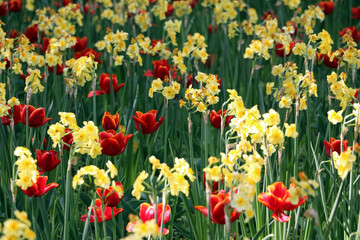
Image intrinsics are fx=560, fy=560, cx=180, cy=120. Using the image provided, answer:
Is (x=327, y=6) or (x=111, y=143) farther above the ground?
(x=327, y=6)

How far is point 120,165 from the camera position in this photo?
96.5 inches

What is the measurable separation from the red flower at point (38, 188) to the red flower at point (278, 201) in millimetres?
661

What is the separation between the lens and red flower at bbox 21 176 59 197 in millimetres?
1753

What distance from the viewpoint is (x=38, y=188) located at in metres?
1.78

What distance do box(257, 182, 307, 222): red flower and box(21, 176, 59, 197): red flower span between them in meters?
0.66

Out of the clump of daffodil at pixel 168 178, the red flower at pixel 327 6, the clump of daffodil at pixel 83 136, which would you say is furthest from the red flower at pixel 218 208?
the red flower at pixel 327 6

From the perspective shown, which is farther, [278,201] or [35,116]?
[35,116]

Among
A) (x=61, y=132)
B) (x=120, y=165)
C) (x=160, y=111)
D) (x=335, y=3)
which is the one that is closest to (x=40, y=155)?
(x=61, y=132)

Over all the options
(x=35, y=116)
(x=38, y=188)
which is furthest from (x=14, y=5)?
(x=38, y=188)

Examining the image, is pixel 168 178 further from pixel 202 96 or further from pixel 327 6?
pixel 327 6

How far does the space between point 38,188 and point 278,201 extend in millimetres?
754

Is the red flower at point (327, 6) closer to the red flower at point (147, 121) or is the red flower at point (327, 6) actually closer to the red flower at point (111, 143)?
the red flower at point (147, 121)

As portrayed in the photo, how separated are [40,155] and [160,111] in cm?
99

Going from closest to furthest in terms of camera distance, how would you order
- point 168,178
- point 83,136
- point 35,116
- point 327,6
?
1. point 168,178
2. point 83,136
3. point 35,116
4. point 327,6
